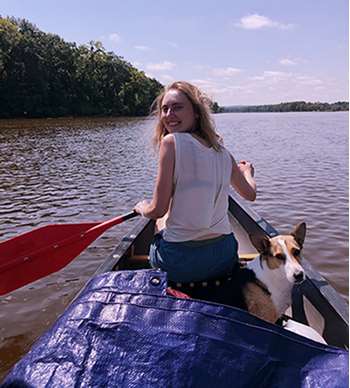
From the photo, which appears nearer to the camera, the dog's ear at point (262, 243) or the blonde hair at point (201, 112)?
the dog's ear at point (262, 243)

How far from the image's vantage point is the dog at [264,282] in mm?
2562

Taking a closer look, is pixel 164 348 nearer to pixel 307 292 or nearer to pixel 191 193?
pixel 191 193

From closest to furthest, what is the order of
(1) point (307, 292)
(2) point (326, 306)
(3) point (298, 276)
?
(3) point (298, 276) → (2) point (326, 306) → (1) point (307, 292)

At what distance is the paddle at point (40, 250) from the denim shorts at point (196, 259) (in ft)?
3.34

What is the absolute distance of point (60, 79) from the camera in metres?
59.8

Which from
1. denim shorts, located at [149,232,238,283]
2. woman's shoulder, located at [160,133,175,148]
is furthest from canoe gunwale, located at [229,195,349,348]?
woman's shoulder, located at [160,133,175,148]

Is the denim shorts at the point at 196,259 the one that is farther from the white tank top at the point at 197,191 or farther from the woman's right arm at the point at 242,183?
the woman's right arm at the point at 242,183

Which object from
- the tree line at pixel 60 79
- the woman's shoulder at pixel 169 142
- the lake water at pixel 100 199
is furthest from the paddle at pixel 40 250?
the tree line at pixel 60 79

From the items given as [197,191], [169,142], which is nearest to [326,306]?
[197,191]

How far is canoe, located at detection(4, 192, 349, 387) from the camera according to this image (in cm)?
151

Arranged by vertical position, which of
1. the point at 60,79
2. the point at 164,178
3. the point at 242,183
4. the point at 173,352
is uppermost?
the point at 60,79

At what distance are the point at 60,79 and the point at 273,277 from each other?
62196mm

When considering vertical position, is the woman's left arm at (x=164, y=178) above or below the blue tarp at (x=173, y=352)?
above

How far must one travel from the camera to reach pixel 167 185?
2.61 metres
